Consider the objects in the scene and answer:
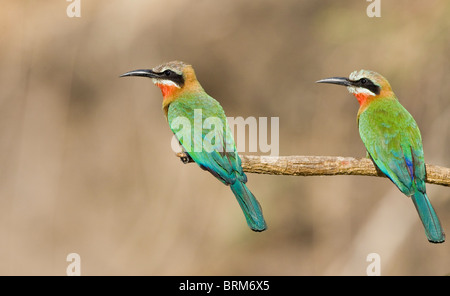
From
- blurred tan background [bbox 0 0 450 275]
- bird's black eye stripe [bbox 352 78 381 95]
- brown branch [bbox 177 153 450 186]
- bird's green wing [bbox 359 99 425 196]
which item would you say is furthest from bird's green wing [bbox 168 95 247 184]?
blurred tan background [bbox 0 0 450 275]

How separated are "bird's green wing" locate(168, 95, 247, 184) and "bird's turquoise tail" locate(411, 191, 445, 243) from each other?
25.6 inches

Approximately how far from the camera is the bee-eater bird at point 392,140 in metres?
2.54

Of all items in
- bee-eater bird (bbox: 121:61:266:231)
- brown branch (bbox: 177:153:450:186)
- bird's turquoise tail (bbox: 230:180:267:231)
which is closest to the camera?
bird's turquoise tail (bbox: 230:180:267:231)

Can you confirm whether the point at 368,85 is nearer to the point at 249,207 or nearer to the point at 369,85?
the point at 369,85

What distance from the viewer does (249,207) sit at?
228 centimetres

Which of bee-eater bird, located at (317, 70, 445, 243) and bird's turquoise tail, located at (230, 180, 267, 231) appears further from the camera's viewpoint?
bee-eater bird, located at (317, 70, 445, 243)

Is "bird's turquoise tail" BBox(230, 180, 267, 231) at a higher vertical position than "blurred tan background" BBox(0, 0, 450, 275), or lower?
lower

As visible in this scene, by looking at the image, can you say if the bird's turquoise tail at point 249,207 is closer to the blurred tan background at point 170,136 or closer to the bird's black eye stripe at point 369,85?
the bird's black eye stripe at point 369,85

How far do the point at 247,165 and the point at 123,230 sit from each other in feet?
15.5

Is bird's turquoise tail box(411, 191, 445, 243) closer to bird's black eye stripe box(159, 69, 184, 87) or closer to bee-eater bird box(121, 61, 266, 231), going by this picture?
bee-eater bird box(121, 61, 266, 231)

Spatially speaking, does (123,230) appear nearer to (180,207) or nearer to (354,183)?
(180,207)

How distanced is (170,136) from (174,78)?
3.61 m

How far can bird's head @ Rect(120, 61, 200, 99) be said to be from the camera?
294 cm

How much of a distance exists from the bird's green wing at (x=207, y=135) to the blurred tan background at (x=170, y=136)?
12.2 feet
